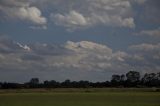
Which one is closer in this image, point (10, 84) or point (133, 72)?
point (10, 84)

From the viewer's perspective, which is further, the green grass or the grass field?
the grass field

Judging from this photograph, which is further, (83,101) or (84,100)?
(84,100)

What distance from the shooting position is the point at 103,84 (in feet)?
581

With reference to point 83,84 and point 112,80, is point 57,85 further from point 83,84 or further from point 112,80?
point 112,80

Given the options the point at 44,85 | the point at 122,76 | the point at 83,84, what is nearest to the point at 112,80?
the point at 122,76

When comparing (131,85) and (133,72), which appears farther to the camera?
(133,72)

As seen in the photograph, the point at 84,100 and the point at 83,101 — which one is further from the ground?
the point at 84,100

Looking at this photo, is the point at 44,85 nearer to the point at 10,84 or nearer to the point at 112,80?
the point at 10,84

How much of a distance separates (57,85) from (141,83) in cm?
3863

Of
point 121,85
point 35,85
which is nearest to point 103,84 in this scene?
point 121,85

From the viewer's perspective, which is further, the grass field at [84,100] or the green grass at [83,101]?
the grass field at [84,100]

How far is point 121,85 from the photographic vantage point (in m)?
174

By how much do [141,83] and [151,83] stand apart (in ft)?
15.3

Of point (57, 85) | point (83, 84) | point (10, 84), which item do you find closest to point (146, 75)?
point (83, 84)
